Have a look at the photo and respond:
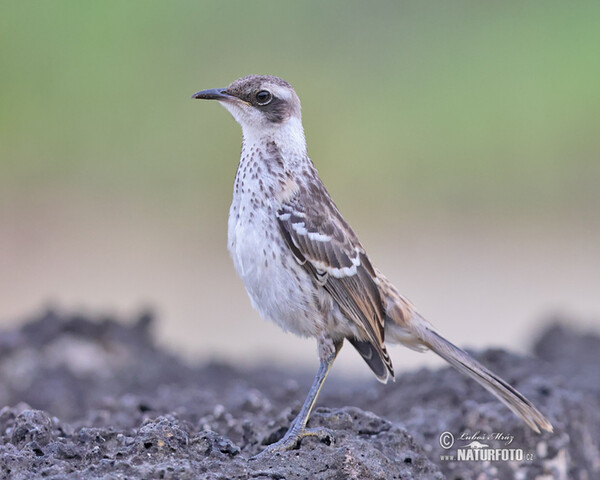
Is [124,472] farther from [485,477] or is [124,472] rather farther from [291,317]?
[485,477]

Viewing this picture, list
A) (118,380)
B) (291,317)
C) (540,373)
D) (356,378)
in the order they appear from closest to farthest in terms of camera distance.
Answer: (291,317)
(540,373)
(118,380)
(356,378)

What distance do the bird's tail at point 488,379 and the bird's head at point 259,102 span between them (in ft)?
5.16

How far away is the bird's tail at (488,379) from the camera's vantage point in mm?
5645

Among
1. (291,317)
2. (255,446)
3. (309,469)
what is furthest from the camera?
(291,317)

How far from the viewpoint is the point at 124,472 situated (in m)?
4.22

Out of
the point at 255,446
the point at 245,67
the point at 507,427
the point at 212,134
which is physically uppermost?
the point at 245,67

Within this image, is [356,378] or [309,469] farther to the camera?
[356,378]

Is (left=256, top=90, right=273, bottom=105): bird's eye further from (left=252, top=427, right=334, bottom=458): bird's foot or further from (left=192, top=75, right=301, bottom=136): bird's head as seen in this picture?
(left=252, top=427, right=334, bottom=458): bird's foot

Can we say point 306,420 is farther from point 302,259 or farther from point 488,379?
point 488,379

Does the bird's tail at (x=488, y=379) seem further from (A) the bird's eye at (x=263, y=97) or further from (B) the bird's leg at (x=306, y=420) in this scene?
(A) the bird's eye at (x=263, y=97)

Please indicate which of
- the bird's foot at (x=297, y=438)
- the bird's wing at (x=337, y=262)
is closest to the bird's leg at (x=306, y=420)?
the bird's foot at (x=297, y=438)

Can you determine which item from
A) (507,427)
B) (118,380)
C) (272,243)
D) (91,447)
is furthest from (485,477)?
(118,380)

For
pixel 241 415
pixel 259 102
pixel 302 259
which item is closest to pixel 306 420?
pixel 302 259

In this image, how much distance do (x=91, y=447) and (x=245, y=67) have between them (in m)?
12.2
